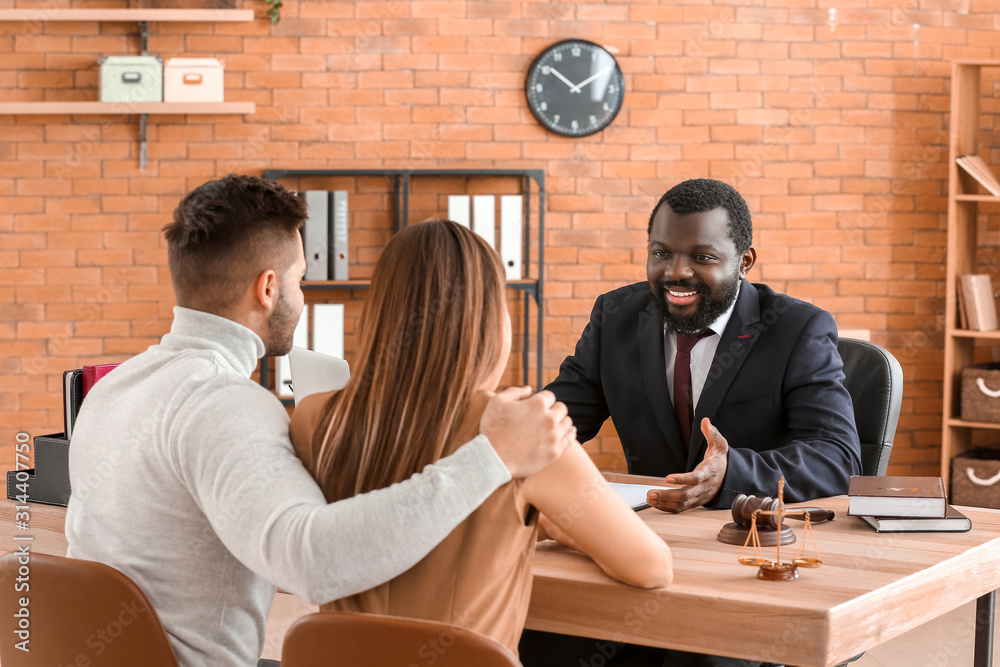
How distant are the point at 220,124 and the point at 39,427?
156 centimetres

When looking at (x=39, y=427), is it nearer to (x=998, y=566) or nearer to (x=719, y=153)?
(x=719, y=153)

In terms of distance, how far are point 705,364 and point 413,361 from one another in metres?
1.14

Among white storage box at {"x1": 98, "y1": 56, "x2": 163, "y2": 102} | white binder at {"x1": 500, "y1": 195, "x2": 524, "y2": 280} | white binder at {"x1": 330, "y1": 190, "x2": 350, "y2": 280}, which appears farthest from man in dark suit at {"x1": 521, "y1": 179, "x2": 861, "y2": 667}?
white storage box at {"x1": 98, "y1": 56, "x2": 163, "y2": 102}

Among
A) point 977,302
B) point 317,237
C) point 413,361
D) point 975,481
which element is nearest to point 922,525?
point 413,361

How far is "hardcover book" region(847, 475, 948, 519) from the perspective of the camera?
5.08 feet

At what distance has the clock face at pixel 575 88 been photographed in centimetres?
418

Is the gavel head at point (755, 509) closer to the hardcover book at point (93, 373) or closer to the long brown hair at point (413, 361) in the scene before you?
the long brown hair at point (413, 361)

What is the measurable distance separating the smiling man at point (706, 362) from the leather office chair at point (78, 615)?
1.15 metres

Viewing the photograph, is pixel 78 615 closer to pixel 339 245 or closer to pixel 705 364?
pixel 705 364

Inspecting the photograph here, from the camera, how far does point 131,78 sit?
13.1 ft

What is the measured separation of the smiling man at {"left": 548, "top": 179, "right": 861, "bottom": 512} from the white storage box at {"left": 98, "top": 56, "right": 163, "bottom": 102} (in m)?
2.53

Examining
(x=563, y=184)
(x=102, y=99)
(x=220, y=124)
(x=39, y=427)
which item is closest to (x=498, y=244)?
(x=563, y=184)

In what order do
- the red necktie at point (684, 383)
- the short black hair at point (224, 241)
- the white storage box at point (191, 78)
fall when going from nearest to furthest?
the short black hair at point (224, 241), the red necktie at point (684, 383), the white storage box at point (191, 78)

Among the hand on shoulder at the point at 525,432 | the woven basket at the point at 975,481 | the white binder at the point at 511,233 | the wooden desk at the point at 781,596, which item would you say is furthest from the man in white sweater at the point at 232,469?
the woven basket at the point at 975,481
